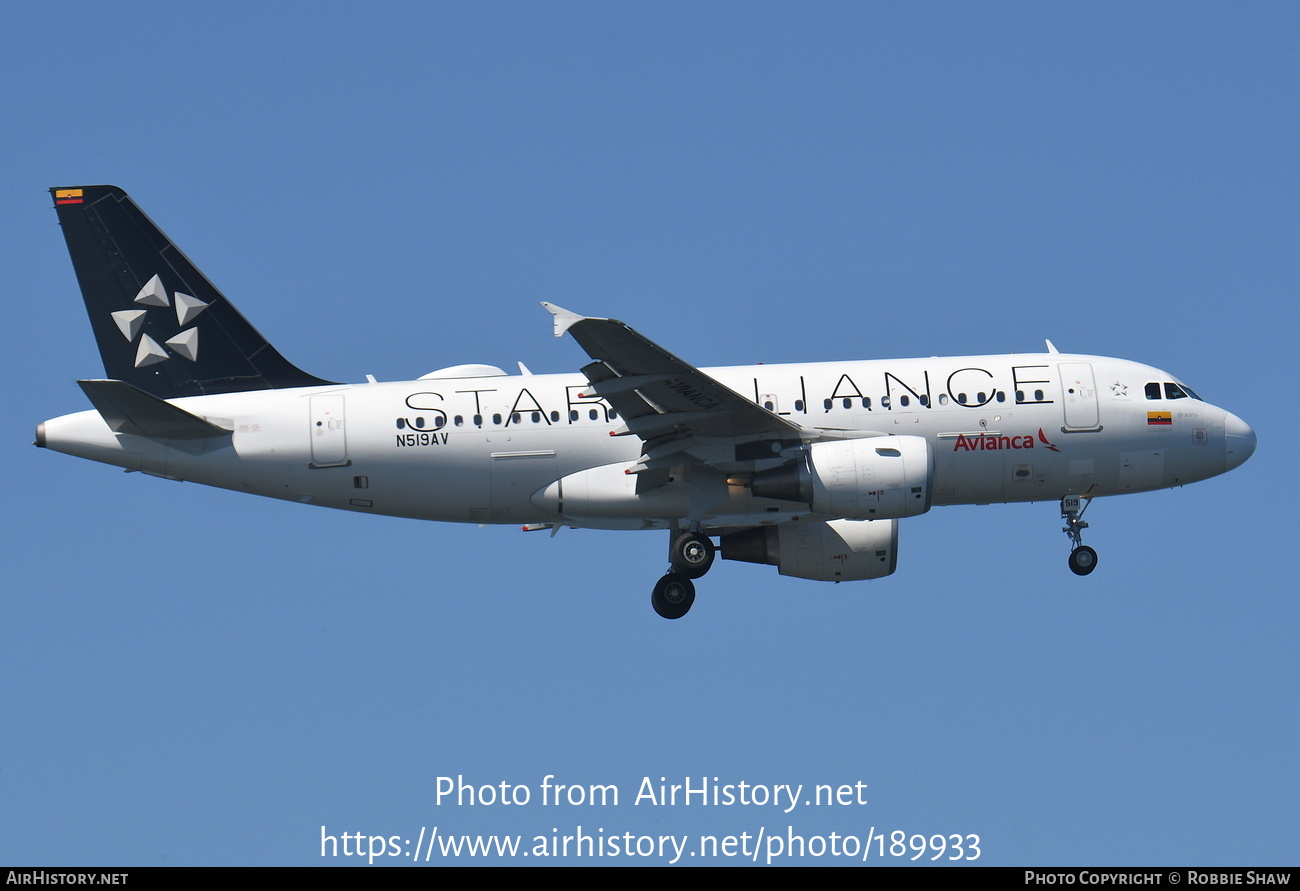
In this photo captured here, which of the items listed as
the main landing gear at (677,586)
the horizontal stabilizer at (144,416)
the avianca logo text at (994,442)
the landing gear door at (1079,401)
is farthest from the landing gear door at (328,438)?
the landing gear door at (1079,401)

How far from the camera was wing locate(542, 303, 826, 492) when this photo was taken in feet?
121

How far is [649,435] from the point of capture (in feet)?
129

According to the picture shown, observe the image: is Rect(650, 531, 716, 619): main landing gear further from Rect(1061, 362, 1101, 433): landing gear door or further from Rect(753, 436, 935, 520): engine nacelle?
Rect(1061, 362, 1101, 433): landing gear door

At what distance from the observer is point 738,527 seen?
1665 inches

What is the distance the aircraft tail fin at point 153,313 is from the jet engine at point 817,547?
463 inches

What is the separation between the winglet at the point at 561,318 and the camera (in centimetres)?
3456

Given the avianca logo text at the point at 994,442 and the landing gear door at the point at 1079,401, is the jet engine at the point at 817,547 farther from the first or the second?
the landing gear door at the point at 1079,401

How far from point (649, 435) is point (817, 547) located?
6.41m

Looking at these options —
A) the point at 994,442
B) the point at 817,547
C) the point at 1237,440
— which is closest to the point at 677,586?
the point at 817,547

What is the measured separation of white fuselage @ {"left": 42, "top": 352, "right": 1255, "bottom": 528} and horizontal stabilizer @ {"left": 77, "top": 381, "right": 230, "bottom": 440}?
0.31 m

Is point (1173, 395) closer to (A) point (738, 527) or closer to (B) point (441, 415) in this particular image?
(A) point (738, 527)

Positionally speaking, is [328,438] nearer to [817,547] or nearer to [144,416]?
[144,416]

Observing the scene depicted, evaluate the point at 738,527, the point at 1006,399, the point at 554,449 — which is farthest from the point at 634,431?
the point at 1006,399

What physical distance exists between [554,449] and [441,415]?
2873 millimetres
